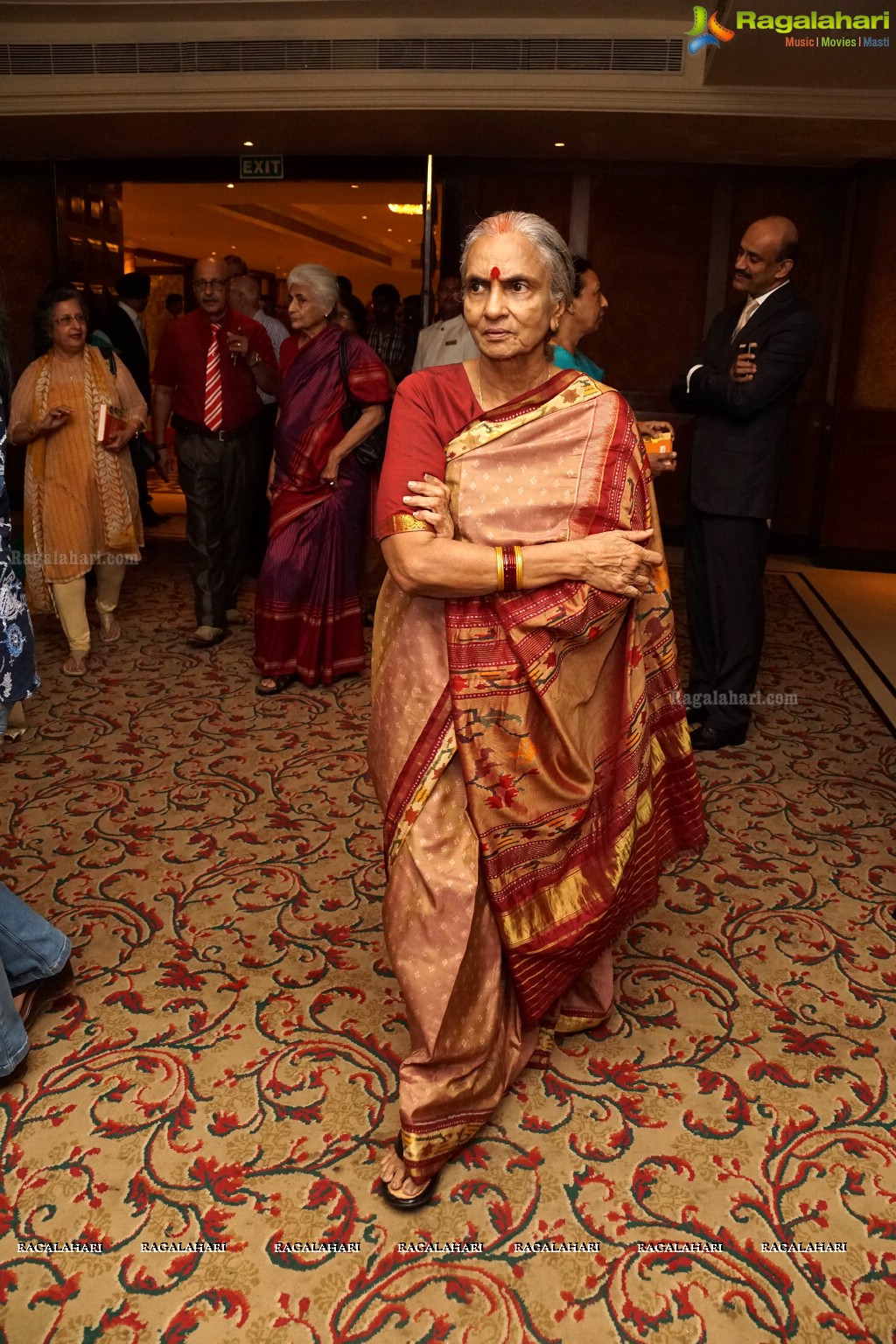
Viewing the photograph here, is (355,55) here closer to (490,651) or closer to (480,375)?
(480,375)

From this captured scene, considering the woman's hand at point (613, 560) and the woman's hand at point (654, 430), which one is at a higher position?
the woman's hand at point (654, 430)

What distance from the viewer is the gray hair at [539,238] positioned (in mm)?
1691

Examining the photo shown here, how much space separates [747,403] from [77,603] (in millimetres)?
2733

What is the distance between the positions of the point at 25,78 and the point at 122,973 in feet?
18.7

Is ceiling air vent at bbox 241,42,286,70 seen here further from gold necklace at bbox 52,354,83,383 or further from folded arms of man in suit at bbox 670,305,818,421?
folded arms of man in suit at bbox 670,305,818,421

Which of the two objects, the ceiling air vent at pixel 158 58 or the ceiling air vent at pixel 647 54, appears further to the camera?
the ceiling air vent at pixel 158 58

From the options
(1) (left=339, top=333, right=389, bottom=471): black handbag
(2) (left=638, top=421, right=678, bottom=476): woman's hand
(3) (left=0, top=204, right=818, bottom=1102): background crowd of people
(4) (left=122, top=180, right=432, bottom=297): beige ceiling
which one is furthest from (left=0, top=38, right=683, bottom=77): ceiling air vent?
(3) (left=0, top=204, right=818, bottom=1102): background crowd of people

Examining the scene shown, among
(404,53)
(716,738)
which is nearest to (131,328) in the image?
(404,53)

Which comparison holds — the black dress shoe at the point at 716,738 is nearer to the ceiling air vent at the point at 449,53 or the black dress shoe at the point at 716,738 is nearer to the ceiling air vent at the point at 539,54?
the ceiling air vent at the point at 539,54

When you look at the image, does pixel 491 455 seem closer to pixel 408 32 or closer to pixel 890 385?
pixel 408 32

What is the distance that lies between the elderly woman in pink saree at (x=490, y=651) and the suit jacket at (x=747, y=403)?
1955 millimetres

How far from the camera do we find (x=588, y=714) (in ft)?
6.10

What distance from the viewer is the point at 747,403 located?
11.6 feet

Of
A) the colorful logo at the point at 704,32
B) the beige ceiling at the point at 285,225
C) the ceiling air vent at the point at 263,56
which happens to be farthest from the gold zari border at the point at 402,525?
the beige ceiling at the point at 285,225
